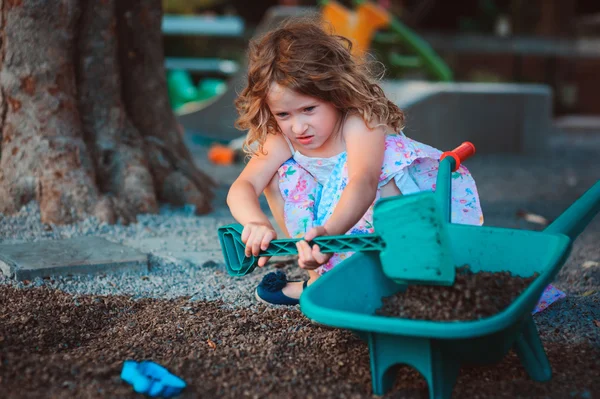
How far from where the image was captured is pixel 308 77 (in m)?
2.26

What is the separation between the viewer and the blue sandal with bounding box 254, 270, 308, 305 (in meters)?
2.47

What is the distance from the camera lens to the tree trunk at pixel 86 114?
3.40 metres

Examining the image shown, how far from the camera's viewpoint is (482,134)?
7.43m

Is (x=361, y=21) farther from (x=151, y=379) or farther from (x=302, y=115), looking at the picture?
(x=151, y=379)

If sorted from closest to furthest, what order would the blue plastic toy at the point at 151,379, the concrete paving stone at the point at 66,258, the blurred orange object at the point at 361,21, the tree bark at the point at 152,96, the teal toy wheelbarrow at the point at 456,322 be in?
the teal toy wheelbarrow at the point at 456,322
the blue plastic toy at the point at 151,379
the concrete paving stone at the point at 66,258
the tree bark at the point at 152,96
the blurred orange object at the point at 361,21

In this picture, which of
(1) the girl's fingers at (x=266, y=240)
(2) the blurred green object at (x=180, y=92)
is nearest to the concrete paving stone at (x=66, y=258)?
(1) the girl's fingers at (x=266, y=240)

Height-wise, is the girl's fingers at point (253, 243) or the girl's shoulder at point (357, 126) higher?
the girl's shoulder at point (357, 126)

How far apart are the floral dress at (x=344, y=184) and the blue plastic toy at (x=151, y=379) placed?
0.74 metres

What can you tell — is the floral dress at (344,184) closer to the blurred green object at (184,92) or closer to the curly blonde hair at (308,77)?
the curly blonde hair at (308,77)

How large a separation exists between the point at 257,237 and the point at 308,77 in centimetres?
57

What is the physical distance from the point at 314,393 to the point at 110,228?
6.00 feet

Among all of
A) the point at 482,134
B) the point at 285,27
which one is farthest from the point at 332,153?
the point at 482,134

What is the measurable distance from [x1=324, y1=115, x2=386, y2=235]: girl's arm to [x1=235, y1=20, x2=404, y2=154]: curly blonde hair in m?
0.04

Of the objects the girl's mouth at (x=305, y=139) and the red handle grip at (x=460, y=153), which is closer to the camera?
the red handle grip at (x=460, y=153)
